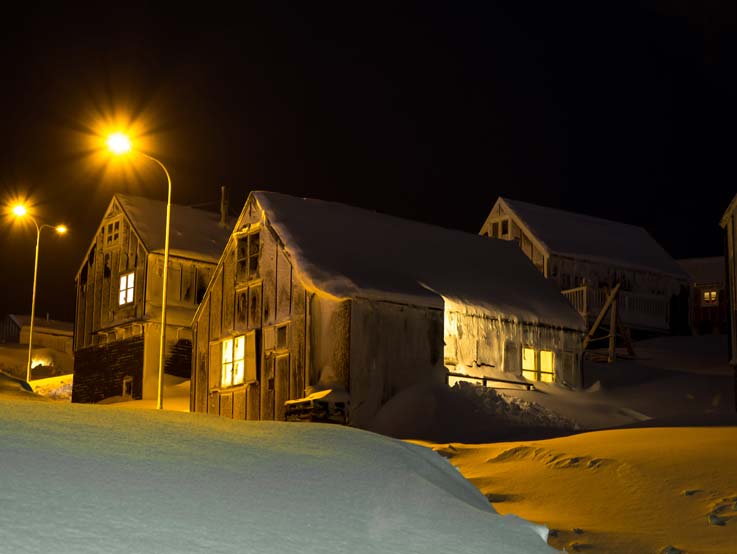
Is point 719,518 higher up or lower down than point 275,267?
lower down

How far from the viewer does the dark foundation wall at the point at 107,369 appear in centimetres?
4650

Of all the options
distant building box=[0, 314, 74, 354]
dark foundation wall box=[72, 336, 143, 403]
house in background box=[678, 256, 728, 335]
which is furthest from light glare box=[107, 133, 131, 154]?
distant building box=[0, 314, 74, 354]

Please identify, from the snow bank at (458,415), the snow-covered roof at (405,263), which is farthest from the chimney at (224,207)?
the snow bank at (458,415)

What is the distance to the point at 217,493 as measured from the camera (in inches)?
327

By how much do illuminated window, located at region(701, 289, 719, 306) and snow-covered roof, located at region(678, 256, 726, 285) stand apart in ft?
5.48

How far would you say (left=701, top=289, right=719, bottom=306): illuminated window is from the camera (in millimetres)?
64562

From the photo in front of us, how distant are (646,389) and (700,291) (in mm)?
29510

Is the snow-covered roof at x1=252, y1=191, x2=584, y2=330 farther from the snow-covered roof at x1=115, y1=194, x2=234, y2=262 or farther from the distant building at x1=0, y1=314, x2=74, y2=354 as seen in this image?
the distant building at x1=0, y1=314, x2=74, y2=354

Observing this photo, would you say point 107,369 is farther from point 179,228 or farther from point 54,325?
point 54,325

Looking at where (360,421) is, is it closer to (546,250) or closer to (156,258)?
(156,258)

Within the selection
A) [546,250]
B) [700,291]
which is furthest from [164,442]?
[700,291]

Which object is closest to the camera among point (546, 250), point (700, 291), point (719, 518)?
point (719, 518)

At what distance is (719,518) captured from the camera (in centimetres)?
1426

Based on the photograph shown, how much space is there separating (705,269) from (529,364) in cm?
3909
